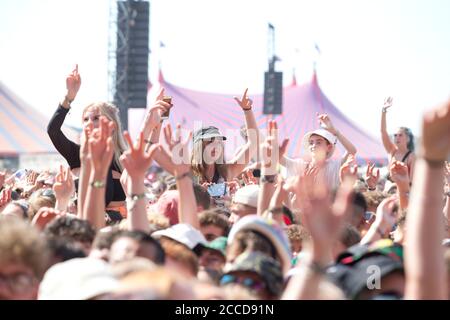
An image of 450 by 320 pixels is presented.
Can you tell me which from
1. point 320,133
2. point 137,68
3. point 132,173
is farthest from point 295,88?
point 132,173

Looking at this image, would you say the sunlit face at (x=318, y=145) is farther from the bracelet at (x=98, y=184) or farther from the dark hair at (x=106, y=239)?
the dark hair at (x=106, y=239)

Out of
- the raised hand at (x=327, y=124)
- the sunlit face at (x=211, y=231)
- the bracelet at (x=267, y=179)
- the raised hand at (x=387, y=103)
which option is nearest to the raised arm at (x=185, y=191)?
the sunlit face at (x=211, y=231)

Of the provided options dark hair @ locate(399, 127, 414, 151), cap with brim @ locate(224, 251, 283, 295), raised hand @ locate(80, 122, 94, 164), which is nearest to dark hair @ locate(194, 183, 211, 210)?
raised hand @ locate(80, 122, 94, 164)

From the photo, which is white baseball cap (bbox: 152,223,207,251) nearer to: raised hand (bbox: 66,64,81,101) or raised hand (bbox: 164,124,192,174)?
raised hand (bbox: 164,124,192,174)

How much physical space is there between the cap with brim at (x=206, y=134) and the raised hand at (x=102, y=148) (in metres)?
2.32

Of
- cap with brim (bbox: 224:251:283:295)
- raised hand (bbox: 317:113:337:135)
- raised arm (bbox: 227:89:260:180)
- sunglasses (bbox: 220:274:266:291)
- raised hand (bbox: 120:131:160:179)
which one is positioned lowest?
sunglasses (bbox: 220:274:266:291)

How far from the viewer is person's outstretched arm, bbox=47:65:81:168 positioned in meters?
5.94

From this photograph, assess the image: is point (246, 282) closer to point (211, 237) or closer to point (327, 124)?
point (211, 237)

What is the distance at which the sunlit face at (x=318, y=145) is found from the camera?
6.78m

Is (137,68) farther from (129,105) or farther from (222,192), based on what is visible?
(222,192)

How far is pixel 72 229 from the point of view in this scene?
399cm

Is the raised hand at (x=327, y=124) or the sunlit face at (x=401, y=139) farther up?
the raised hand at (x=327, y=124)

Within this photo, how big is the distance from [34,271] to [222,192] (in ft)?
11.4

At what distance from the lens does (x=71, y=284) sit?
3043 mm
